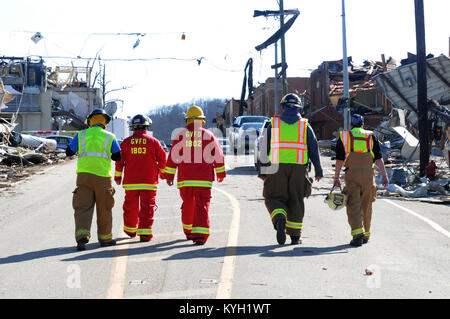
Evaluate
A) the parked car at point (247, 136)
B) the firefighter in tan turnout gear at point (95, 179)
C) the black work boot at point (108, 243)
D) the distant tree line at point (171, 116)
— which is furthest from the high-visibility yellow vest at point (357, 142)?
the distant tree line at point (171, 116)

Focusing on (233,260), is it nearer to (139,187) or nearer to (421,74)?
(139,187)

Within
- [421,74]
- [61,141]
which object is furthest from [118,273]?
[61,141]

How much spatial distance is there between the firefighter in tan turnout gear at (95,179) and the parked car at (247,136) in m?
19.8

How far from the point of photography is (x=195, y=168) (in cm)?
892

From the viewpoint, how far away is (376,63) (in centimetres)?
5319

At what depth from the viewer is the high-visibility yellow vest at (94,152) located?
877 centimetres

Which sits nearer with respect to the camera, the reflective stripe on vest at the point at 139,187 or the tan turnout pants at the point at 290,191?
the tan turnout pants at the point at 290,191

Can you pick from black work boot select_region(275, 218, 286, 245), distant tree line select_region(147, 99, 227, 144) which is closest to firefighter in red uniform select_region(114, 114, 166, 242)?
black work boot select_region(275, 218, 286, 245)

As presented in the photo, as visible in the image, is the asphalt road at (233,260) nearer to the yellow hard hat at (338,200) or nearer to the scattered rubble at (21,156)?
the yellow hard hat at (338,200)

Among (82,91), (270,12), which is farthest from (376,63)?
(82,91)

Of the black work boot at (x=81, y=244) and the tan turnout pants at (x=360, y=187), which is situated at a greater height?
the tan turnout pants at (x=360, y=187)

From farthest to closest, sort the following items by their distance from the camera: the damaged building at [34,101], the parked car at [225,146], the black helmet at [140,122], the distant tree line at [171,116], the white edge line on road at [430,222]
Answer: the distant tree line at [171,116], the damaged building at [34,101], the parked car at [225,146], the white edge line on road at [430,222], the black helmet at [140,122]

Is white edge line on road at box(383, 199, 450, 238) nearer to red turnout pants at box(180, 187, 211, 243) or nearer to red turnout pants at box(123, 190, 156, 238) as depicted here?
red turnout pants at box(180, 187, 211, 243)

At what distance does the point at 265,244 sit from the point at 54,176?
15722 mm
